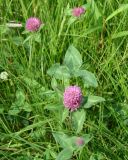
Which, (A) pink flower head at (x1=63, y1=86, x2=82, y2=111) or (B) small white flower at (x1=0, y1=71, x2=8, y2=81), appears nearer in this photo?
(A) pink flower head at (x1=63, y1=86, x2=82, y2=111)

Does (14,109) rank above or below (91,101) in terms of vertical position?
below

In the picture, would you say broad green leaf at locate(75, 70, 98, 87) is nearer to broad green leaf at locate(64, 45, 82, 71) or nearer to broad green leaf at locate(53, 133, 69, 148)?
broad green leaf at locate(64, 45, 82, 71)

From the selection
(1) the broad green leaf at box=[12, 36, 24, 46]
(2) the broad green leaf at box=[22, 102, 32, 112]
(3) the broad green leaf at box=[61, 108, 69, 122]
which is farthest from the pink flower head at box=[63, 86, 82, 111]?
(1) the broad green leaf at box=[12, 36, 24, 46]

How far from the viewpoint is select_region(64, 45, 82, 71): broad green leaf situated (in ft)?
3.79

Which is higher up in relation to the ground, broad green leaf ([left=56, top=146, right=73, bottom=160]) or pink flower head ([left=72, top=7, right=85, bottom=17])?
pink flower head ([left=72, top=7, right=85, bottom=17])

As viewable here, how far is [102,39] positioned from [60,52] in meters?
0.14

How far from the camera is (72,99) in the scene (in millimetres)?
998

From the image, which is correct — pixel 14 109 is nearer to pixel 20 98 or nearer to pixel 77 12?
pixel 20 98

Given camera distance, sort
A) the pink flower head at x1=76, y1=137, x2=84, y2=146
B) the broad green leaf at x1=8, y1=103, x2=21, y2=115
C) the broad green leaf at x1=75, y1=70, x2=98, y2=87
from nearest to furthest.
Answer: the pink flower head at x1=76, y1=137, x2=84, y2=146
the broad green leaf at x1=75, y1=70, x2=98, y2=87
the broad green leaf at x1=8, y1=103, x2=21, y2=115

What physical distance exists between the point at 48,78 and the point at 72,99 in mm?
340

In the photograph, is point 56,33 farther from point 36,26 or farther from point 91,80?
point 91,80

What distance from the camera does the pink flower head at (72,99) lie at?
1.00m

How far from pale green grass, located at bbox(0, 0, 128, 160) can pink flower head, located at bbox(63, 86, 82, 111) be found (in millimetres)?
101

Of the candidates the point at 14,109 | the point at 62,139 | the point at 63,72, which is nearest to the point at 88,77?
the point at 63,72
